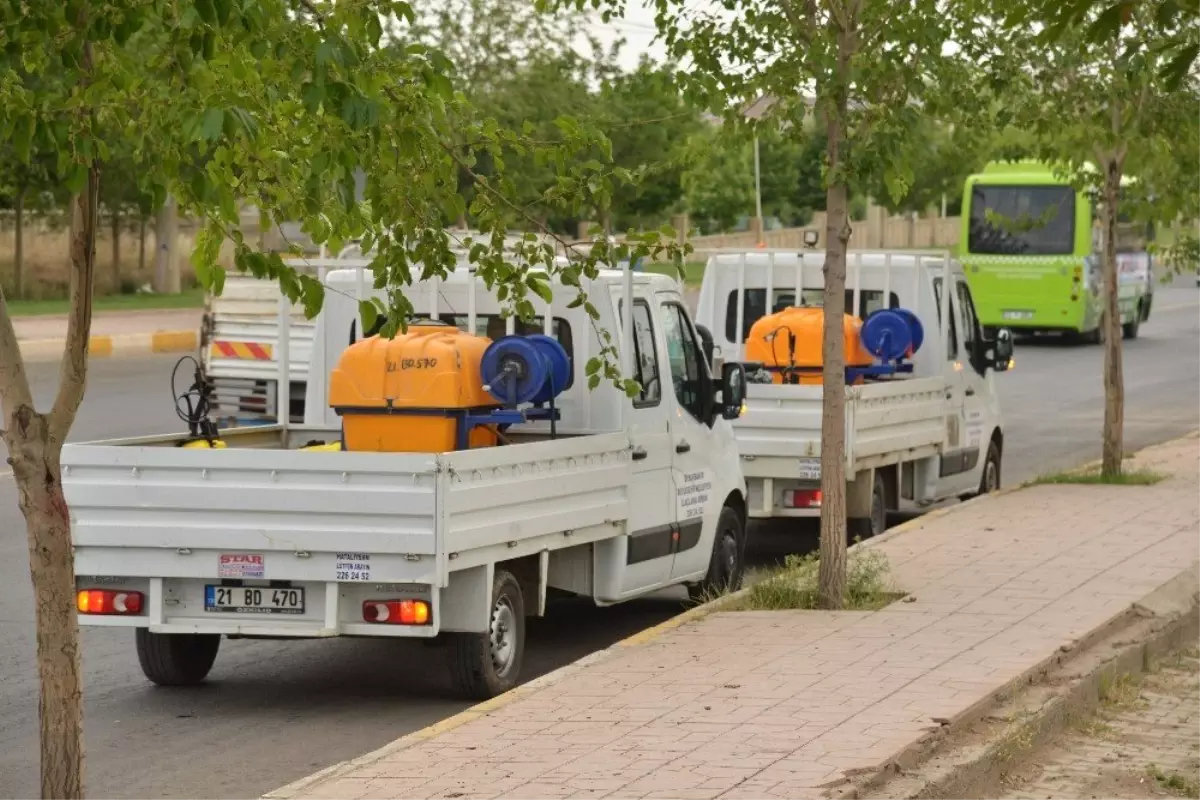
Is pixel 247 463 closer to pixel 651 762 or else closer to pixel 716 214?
pixel 651 762

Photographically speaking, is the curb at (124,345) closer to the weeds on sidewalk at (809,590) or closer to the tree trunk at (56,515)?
the weeds on sidewalk at (809,590)

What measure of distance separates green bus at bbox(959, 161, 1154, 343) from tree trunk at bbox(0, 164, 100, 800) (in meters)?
34.3

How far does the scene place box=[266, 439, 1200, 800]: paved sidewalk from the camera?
7.13m

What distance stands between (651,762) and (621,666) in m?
1.84

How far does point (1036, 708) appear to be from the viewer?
28.1 feet

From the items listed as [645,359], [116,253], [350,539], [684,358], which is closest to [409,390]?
[350,539]

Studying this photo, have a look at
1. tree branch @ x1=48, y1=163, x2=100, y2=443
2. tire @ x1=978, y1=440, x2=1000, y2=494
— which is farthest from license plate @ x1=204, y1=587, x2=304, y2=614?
tire @ x1=978, y1=440, x2=1000, y2=494

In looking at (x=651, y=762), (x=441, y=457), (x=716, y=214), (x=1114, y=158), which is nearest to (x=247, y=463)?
(x=441, y=457)

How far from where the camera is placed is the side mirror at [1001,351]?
1609 centimetres

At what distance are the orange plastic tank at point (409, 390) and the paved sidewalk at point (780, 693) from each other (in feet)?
4.35

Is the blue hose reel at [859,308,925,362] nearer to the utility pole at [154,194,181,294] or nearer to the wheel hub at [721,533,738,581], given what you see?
the wheel hub at [721,533,738,581]

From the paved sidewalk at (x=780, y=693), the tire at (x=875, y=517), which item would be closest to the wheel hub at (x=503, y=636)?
the paved sidewalk at (x=780, y=693)

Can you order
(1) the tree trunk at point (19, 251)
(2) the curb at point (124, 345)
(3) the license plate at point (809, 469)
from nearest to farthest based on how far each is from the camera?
(3) the license plate at point (809, 469), (2) the curb at point (124, 345), (1) the tree trunk at point (19, 251)

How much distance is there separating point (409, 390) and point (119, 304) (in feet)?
102
